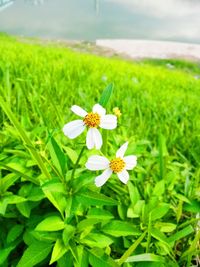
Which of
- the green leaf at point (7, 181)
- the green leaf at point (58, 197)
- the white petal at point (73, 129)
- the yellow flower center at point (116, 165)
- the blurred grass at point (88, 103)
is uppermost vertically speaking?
the white petal at point (73, 129)

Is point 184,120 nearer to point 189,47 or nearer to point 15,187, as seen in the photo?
point 15,187

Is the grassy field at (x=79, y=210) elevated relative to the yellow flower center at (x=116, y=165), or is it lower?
lower

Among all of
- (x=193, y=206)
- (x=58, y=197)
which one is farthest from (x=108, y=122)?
(x=193, y=206)

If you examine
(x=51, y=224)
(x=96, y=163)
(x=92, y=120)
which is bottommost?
(x=51, y=224)

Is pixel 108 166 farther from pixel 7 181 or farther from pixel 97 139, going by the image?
pixel 7 181

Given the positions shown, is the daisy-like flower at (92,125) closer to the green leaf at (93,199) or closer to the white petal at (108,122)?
the white petal at (108,122)

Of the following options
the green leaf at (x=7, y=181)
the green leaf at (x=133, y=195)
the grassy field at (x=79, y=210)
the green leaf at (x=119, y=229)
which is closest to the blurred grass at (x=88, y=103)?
the grassy field at (x=79, y=210)

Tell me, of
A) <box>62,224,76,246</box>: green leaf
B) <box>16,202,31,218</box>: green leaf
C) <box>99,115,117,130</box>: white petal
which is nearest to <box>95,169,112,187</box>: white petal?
<box>99,115,117,130</box>: white petal

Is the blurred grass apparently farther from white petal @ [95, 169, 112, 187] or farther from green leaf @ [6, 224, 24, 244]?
white petal @ [95, 169, 112, 187]
